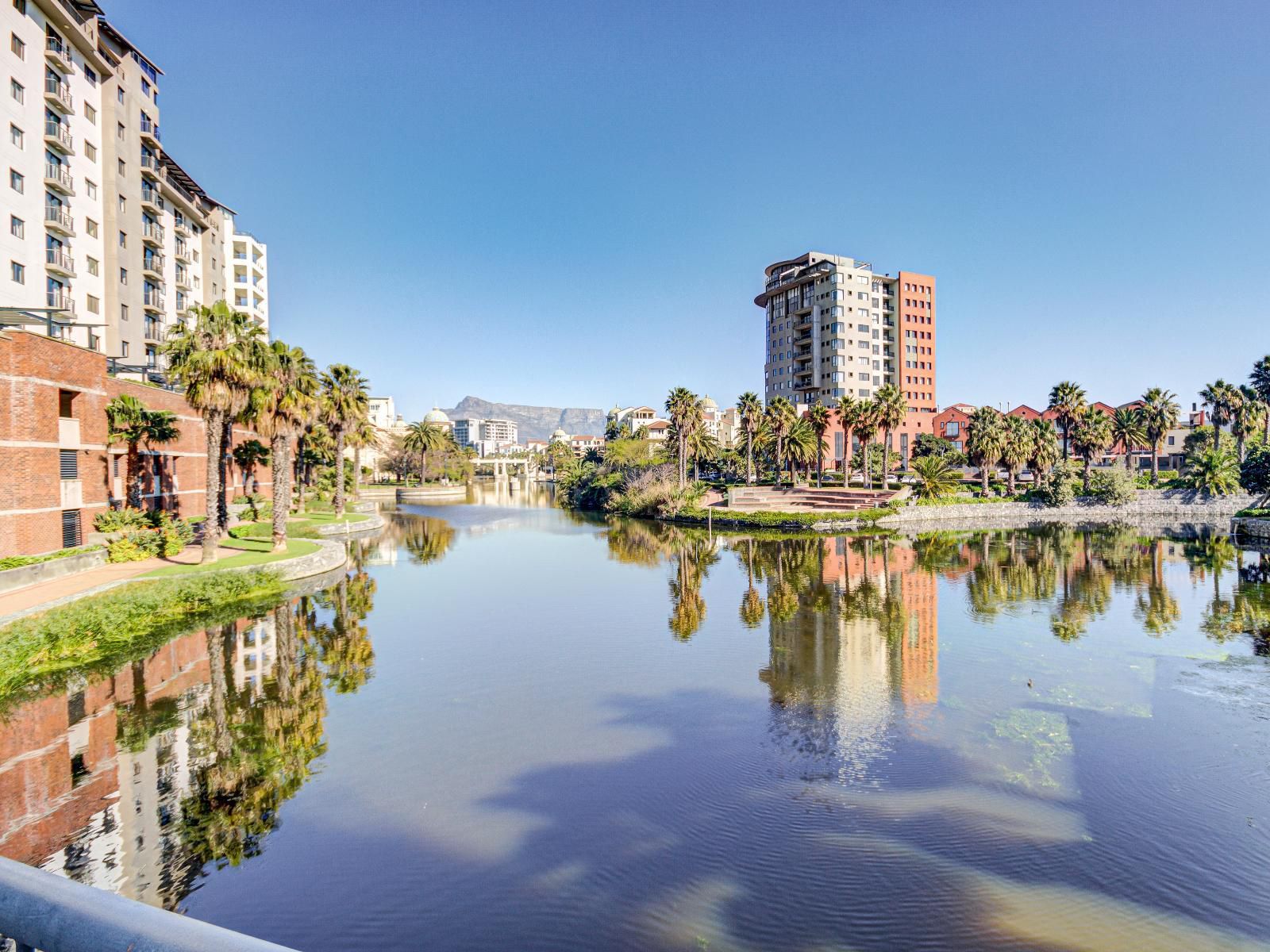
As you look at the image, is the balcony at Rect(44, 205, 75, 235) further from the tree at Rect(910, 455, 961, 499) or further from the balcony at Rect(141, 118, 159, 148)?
the tree at Rect(910, 455, 961, 499)

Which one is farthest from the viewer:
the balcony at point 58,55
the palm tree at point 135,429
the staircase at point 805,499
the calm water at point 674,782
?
the staircase at point 805,499

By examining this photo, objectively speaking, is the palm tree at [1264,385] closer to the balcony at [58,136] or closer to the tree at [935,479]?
the tree at [935,479]

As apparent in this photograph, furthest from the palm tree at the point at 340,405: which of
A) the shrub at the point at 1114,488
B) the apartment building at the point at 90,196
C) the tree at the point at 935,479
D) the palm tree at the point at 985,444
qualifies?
the shrub at the point at 1114,488

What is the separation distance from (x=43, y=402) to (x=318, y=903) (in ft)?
94.4

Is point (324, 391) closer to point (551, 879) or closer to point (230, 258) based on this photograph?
point (230, 258)

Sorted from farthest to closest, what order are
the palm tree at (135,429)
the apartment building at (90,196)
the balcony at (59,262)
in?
the balcony at (59,262) < the apartment building at (90,196) < the palm tree at (135,429)

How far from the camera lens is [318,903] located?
10.2 m

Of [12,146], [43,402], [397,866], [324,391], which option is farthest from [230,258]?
[397,866]

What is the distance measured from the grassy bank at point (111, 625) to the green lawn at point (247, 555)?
157 cm

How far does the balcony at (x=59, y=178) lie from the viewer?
135 ft

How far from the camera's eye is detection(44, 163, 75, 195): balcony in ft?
135

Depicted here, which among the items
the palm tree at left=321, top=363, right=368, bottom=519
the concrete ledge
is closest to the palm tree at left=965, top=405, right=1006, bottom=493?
the palm tree at left=321, top=363, right=368, bottom=519

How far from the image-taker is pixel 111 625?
22.5 metres

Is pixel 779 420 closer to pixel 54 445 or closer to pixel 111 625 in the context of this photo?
pixel 54 445
